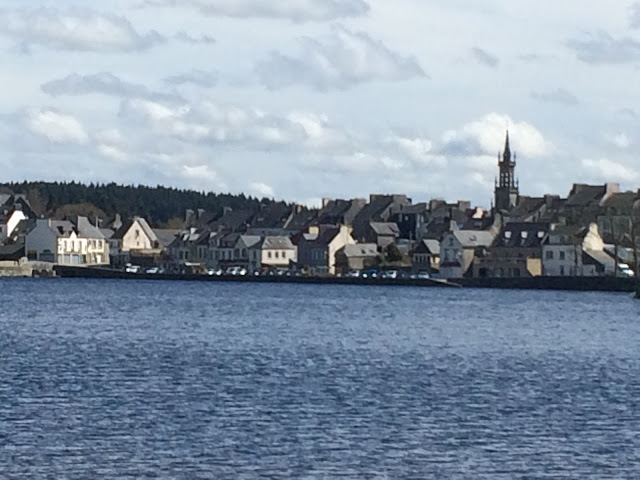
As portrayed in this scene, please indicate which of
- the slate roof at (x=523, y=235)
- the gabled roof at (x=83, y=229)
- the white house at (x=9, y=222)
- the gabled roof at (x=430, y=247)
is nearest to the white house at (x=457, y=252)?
the slate roof at (x=523, y=235)

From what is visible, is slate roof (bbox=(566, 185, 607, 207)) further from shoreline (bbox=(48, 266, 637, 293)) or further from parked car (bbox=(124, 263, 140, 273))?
parked car (bbox=(124, 263, 140, 273))

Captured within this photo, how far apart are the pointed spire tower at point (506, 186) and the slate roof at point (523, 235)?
3536 cm

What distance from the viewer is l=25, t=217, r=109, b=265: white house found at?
547ft

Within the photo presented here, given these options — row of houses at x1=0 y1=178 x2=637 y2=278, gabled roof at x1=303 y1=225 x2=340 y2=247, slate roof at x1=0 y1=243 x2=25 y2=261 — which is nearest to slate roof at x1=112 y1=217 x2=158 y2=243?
row of houses at x1=0 y1=178 x2=637 y2=278

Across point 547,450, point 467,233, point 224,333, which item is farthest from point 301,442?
point 467,233

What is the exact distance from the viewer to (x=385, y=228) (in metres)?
167

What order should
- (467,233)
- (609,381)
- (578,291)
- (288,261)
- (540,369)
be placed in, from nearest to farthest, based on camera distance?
(609,381)
(540,369)
(578,291)
(467,233)
(288,261)

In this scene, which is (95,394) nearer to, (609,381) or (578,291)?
(609,381)

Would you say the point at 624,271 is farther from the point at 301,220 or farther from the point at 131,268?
the point at 301,220

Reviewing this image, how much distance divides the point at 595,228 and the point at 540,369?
292 ft

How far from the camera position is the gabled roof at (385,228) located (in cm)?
16500

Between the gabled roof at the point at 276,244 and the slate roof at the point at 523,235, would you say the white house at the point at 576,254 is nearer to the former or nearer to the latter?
the slate roof at the point at 523,235

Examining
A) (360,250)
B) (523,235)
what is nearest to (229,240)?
(360,250)

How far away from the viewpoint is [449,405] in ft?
120
